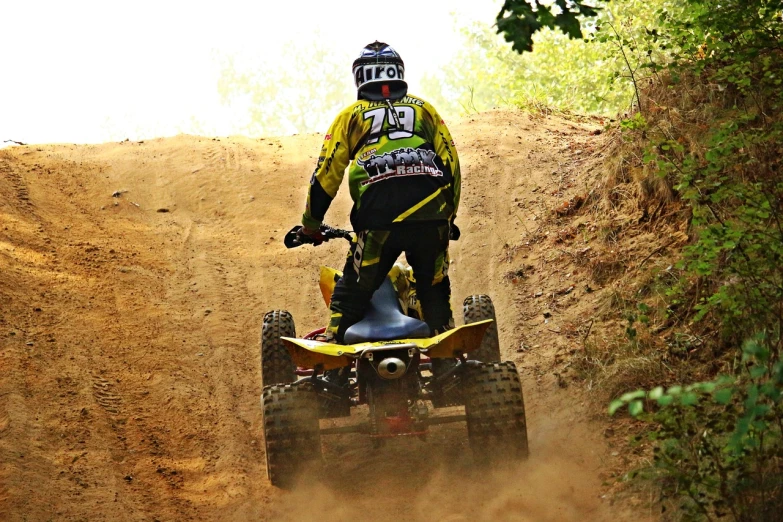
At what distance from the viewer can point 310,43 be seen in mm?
54625

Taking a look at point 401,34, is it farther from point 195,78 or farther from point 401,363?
point 401,363

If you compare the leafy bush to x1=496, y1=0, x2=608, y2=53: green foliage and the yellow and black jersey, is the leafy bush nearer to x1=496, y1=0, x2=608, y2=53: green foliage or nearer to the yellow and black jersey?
x1=496, y1=0, x2=608, y2=53: green foliage

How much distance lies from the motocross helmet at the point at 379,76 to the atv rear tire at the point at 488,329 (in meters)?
1.91

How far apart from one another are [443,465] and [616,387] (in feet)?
4.26

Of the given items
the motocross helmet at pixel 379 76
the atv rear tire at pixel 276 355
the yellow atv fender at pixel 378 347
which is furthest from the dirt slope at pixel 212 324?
the motocross helmet at pixel 379 76

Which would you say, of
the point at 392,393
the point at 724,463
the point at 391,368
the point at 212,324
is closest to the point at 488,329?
the point at 392,393

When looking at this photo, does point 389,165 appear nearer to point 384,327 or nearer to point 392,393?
point 384,327

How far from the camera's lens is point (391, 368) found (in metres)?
5.26

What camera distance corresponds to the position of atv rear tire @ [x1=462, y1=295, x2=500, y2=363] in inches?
274

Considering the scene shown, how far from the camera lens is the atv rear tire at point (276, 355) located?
6.91 m

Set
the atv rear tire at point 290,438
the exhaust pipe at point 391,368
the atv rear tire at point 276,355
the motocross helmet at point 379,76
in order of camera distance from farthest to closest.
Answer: the atv rear tire at point 276,355, the motocross helmet at point 379,76, the atv rear tire at point 290,438, the exhaust pipe at point 391,368

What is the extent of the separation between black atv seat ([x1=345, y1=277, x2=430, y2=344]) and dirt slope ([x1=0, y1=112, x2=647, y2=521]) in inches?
35.4

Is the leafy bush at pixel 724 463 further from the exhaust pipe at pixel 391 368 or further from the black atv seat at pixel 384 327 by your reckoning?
the black atv seat at pixel 384 327

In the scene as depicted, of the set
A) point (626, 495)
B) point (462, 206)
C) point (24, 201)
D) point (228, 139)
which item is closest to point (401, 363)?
point (626, 495)
